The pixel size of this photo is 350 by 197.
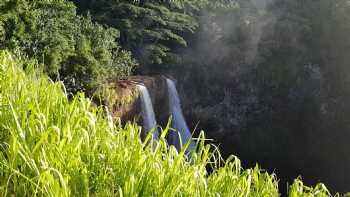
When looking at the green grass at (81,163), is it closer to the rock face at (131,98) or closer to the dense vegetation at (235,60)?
the dense vegetation at (235,60)

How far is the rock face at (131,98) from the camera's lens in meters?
10.3

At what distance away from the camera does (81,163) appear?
1.94 meters

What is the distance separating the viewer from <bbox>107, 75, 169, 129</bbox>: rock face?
407 inches

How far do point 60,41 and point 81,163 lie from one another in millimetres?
7633

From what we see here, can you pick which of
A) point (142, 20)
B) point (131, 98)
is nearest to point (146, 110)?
point (131, 98)

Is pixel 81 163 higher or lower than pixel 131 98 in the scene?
higher

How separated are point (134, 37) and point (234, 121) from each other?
6.31 metres

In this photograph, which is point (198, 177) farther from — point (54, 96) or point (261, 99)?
point (261, 99)

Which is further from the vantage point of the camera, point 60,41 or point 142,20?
point 142,20

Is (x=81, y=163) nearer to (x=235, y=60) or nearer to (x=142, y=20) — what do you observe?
(x=142, y=20)

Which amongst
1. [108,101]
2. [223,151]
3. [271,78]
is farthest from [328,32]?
[108,101]

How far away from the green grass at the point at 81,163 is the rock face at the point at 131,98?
6.89m

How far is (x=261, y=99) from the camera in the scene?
58.4ft

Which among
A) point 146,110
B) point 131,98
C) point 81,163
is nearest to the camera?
point 81,163
